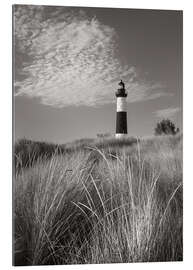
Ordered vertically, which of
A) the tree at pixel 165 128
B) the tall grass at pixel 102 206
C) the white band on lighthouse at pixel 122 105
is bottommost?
the tall grass at pixel 102 206

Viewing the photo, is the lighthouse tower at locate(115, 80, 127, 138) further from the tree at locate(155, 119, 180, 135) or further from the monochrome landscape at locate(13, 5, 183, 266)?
the tree at locate(155, 119, 180, 135)

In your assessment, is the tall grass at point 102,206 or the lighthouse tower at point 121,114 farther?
the lighthouse tower at point 121,114

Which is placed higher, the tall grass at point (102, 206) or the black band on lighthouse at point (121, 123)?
the black band on lighthouse at point (121, 123)

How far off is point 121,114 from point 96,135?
284mm

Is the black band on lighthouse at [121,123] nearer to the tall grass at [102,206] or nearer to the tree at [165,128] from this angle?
the tall grass at [102,206]

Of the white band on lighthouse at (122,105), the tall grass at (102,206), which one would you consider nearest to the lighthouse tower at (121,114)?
the white band on lighthouse at (122,105)

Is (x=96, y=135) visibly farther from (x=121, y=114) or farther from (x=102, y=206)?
(x=102, y=206)

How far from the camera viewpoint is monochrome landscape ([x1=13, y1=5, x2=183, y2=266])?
389 cm

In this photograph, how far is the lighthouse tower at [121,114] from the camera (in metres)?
4.06

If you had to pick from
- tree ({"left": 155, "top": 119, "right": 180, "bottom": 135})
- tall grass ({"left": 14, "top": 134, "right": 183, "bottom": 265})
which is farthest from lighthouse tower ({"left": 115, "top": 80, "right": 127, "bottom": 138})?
tree ({"left": 155, "top": 119, "right": 180, "bottom": 135})
